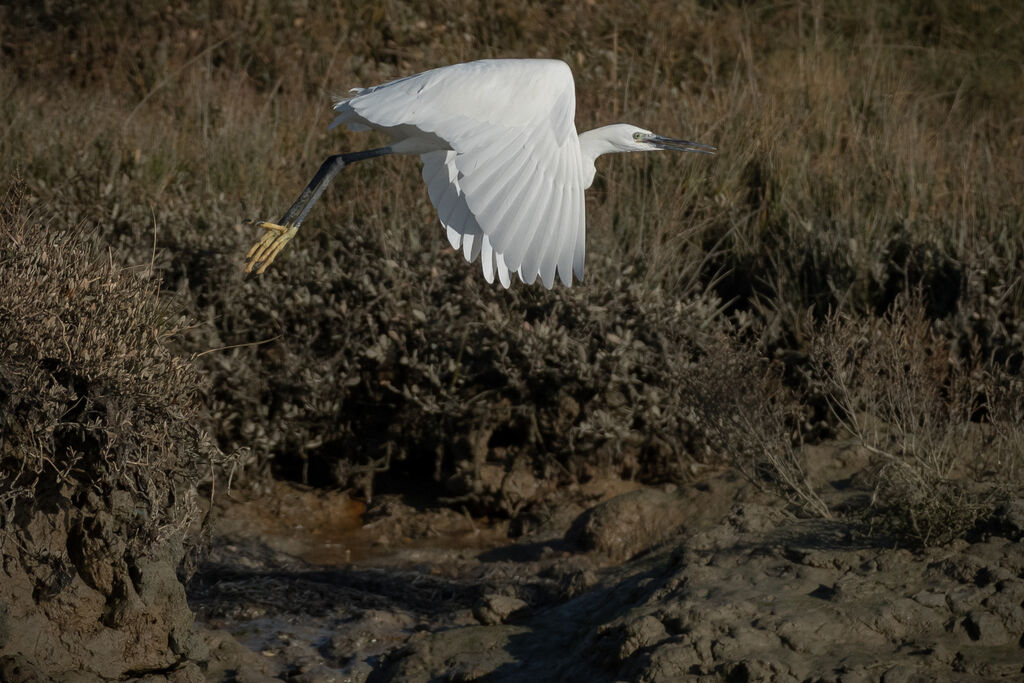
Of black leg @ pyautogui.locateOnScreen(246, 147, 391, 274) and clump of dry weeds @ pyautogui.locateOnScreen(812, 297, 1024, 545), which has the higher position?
black leg @ pyautogui.locateOnScreen(246, 147, 391, 274)

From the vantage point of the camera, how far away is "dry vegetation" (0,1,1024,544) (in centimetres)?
506

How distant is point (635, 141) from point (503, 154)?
1.41m

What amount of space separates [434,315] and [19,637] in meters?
2.55

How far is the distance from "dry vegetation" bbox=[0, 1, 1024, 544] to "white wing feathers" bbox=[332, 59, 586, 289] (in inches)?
39.4

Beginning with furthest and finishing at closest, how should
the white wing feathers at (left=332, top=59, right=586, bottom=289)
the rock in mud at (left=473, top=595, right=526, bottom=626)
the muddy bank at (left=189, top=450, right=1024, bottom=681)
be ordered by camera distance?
the rock in mud at (left=473, top=595, right=526, bottom=626), the white wing feathers at (left=332, top=59, right=586, bottom=289), the muddy bank at (left=189, top=450, right=1024, bottom=681)

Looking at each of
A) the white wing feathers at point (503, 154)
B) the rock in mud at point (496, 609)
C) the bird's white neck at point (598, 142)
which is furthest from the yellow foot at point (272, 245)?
the rock in mud at point (496, 609)

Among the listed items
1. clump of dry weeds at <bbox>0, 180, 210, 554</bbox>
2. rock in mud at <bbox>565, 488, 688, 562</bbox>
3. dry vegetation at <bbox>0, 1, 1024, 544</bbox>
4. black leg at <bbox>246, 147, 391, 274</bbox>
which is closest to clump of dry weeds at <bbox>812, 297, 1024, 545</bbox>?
dry vegetation at <bbox>0, 1, 1024, 544</bbox>

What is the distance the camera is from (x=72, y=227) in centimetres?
506

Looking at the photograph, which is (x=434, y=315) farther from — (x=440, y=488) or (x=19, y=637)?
(x=19, y=637)

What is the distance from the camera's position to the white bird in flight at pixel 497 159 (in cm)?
363

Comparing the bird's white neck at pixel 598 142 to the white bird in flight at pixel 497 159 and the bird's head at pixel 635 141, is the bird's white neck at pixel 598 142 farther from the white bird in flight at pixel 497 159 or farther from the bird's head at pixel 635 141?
the white bird in flight at pixel 497 159

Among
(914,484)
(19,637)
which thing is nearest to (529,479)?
(914,484)

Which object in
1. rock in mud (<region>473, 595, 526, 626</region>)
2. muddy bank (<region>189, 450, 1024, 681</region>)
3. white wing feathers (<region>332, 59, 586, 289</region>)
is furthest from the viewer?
rock in mud (<region>473, 595, 526, 626</region>)

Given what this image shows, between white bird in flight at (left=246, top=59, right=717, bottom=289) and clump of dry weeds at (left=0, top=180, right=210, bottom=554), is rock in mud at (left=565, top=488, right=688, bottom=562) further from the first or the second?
clump of dry weeds at (left=0, top=180, right=210, bottom=554)
